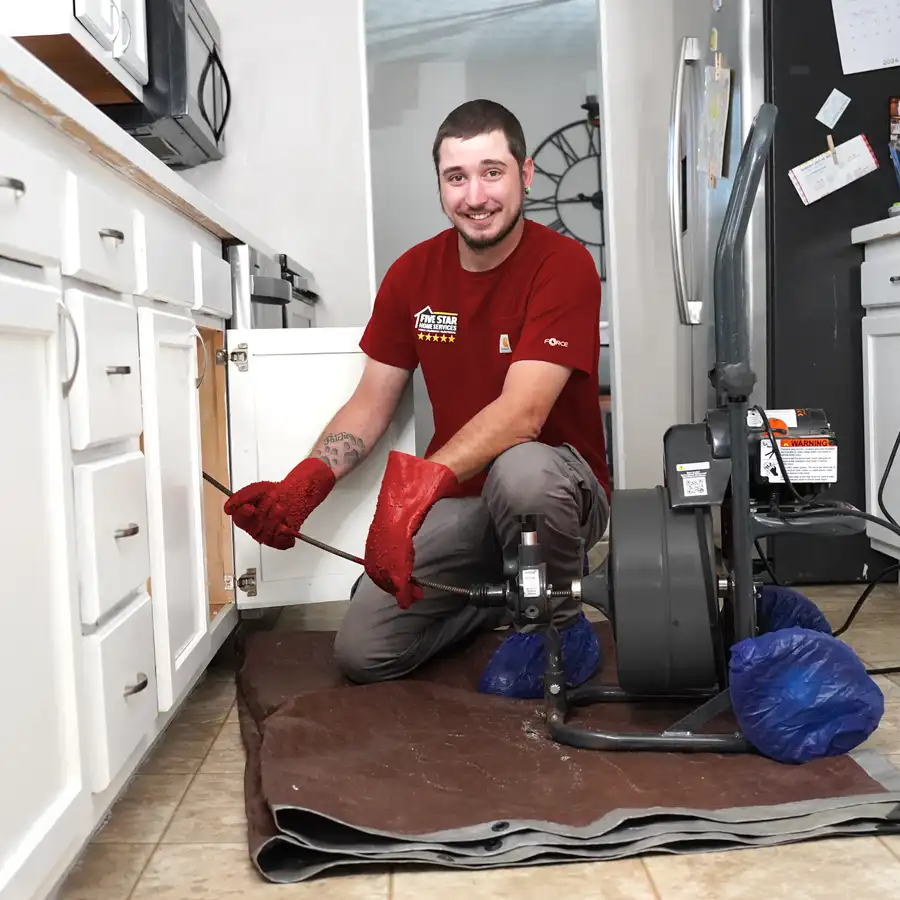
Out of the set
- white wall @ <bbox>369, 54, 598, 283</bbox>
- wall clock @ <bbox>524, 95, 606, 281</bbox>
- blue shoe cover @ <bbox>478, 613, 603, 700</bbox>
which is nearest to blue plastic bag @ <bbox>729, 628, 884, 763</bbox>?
blue shoe cover @ <bbox>478, 613, 603, 700</bbox>

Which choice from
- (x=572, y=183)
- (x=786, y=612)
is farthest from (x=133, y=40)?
(x=572, y=183)

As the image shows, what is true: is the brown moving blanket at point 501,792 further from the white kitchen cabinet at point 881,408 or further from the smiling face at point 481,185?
the white kitchen cabinet at point 881,408

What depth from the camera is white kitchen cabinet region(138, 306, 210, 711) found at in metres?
1.36

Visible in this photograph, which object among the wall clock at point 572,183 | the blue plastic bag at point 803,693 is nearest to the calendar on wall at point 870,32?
the blue plastic bag at point 803,693

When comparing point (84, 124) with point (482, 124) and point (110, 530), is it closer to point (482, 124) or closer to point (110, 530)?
point (110, 530)

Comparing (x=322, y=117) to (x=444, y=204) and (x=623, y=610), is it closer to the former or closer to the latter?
(x=444, y=204)

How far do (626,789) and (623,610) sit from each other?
0.24m

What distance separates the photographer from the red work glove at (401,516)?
1.43 m

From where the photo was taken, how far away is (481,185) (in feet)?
5.68

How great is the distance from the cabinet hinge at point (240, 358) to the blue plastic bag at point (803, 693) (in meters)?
1.04

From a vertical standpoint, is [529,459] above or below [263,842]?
above

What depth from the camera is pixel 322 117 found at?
3137mm

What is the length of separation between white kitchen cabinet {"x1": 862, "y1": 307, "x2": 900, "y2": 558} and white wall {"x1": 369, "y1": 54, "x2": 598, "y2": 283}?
3.99m

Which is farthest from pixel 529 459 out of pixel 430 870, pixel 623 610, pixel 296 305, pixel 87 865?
pixel 296 305
